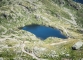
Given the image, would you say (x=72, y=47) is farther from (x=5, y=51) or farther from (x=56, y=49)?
(x=5, y=51)

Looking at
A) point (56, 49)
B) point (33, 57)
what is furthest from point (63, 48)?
point (33, 57)

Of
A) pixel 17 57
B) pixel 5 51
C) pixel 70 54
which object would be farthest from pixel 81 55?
pixel 5 51

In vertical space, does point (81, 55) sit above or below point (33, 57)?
above

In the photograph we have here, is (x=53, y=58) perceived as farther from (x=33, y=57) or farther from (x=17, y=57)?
(x=17, y=57)

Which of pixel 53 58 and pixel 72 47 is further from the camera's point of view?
pixel 72 47

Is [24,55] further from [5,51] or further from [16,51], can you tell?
[5,51]

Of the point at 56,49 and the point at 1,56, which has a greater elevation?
the point at 56,49

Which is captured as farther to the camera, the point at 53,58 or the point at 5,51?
the point at 5,51
